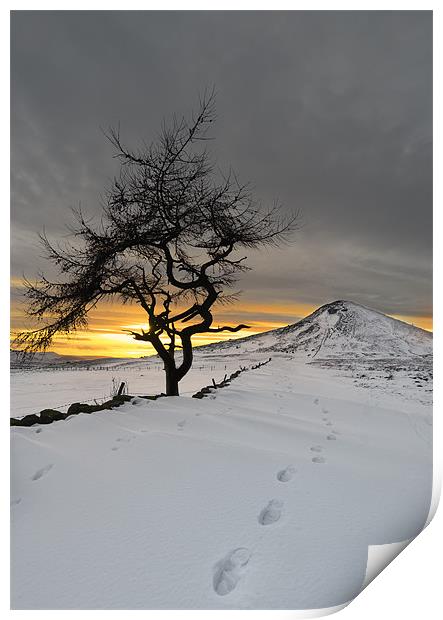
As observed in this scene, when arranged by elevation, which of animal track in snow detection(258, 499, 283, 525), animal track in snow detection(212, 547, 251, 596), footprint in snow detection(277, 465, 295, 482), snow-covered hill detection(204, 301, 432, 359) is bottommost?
animal track in snow detection(212, 547, 251, 596)

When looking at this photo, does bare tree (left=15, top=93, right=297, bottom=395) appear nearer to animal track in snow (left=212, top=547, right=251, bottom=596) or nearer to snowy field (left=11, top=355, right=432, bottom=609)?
snowy field (left=11, top=355, right=432, bottom=609)

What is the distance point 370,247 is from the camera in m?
2.33

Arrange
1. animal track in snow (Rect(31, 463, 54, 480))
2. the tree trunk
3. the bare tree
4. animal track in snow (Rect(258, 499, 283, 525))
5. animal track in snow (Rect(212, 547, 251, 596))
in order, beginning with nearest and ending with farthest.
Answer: animal track in snow (Rect(212, 547, 251, 596)) < animal track in snow (Rect(258, 499, 283, 525)) < animal track in snow (Rect(31, 463, 54, 480)) < the bare tree < the tree trunk

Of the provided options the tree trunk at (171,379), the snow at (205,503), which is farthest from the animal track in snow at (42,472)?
the tree trunk at (171,379)

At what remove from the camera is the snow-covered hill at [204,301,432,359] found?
2.43 meters

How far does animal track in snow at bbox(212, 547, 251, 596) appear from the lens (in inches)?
45.1

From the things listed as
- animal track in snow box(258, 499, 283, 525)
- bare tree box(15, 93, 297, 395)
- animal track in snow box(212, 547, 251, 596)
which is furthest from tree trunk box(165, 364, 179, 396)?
animal track in snow box(212, 547, 251, 596)

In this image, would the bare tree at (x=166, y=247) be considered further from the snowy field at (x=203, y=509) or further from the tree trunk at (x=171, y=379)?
the snowy field at (x=203, y=509)

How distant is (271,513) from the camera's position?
1375mm

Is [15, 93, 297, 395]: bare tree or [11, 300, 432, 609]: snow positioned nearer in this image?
[11, 300, 432, 609]: snow

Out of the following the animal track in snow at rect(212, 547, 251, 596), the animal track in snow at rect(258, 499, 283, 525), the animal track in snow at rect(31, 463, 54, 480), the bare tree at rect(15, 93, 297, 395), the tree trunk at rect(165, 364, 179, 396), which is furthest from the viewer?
the tree trunk at rect(165, 364, 179, 396)

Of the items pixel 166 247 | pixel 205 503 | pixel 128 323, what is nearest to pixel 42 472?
pixel 205 503

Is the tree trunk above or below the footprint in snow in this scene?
above

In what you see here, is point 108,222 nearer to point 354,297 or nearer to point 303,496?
point 354,297
